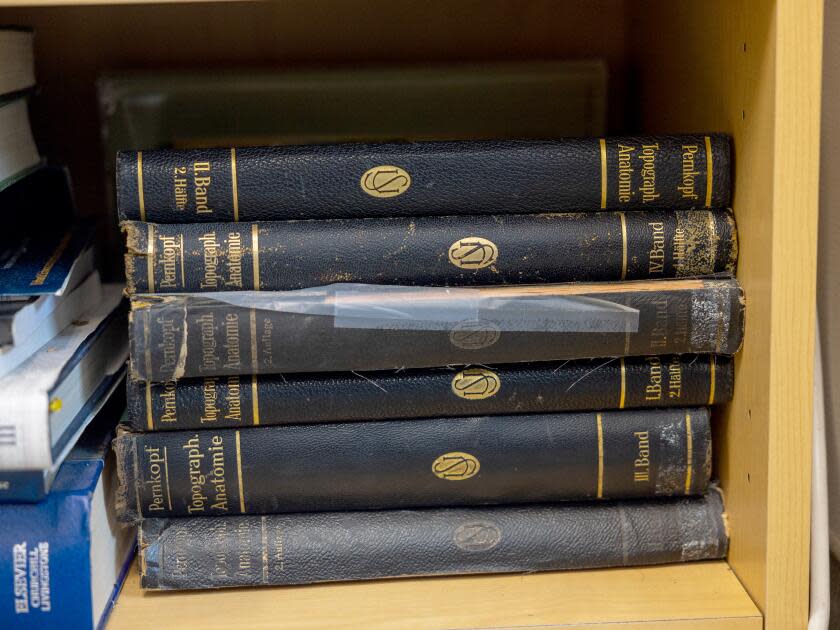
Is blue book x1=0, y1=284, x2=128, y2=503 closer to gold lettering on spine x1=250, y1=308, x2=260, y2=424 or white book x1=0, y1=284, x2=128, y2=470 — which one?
white book x1=0, y1=284, x2=128, y2=470

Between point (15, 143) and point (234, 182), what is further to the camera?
point (15, 143)

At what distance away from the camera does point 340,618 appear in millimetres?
568

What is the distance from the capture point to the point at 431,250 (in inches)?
22.5

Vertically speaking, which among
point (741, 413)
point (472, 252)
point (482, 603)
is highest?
point (472, 252)

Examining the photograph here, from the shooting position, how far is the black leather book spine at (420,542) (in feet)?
1.94

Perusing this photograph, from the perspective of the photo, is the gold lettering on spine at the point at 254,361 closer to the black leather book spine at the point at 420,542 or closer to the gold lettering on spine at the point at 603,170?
the black leather book spine at the point at 420,542

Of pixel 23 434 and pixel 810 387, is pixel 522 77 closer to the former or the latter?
pixel 810 387

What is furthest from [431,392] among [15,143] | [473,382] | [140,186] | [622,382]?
[15,143]

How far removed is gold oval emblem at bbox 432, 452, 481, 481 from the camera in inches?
23.5

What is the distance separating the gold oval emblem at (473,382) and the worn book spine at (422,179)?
107mm

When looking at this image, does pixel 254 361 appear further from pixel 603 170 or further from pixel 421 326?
pixel 603 170

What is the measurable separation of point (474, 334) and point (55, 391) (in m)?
0.26

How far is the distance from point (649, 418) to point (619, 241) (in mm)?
125

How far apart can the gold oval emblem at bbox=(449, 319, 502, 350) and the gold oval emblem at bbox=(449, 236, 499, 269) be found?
0.04 meters
